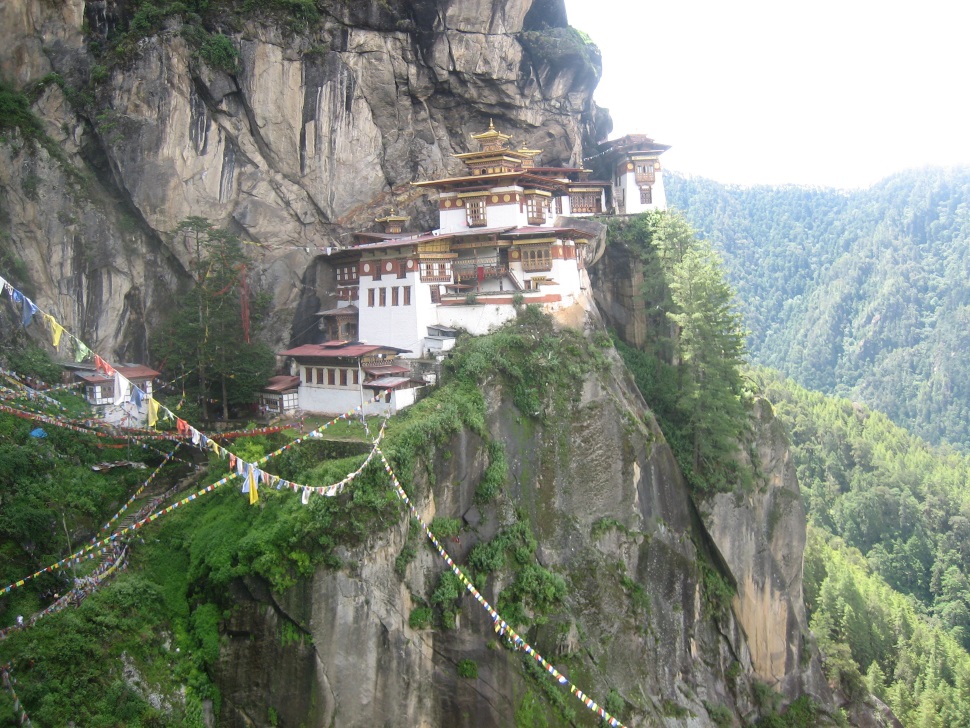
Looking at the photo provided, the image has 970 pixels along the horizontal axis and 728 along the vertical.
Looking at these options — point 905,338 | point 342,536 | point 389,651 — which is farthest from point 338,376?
point 905,338

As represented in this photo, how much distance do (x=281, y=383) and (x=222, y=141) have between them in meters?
13.0

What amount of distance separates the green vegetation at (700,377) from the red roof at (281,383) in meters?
16.5

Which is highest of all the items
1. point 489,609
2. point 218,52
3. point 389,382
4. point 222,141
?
point 218,52

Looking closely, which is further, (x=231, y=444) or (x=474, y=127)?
(x=474, y=127)

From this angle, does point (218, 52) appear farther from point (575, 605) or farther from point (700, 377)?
point (575, 605)

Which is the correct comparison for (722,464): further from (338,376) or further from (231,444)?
(231,444)

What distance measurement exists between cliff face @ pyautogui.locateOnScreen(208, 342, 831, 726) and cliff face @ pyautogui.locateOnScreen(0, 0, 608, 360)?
15.7 metres

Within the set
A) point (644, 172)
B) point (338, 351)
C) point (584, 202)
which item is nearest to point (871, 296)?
point (644, 172)

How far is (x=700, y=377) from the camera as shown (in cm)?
3575

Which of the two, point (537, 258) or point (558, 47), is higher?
point (558, 47)

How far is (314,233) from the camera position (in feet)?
128

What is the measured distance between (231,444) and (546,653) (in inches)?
527

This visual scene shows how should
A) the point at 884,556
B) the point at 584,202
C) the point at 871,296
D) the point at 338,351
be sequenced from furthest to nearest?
the point at 871,296 < the point at 884,556 < the point at 584,202 < the point at 338,351

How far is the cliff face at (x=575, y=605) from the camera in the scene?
21.7m
